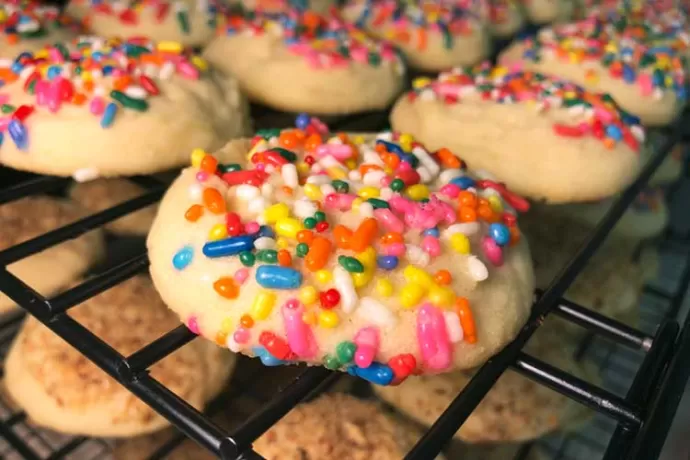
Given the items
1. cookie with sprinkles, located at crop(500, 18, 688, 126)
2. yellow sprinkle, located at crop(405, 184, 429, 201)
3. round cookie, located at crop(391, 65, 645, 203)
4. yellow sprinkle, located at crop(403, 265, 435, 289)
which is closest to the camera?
yellow sprinkle, located at crop(403, 265, 435, 289)

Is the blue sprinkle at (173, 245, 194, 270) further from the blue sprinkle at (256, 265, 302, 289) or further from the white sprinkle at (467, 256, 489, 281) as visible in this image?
the white sprinkle at (467, 256, 489, 281)

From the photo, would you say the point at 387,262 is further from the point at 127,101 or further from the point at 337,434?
the point at 127,101

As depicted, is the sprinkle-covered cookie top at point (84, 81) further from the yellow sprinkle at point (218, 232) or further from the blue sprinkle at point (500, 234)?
the blue sprinkle at point (500, 234)

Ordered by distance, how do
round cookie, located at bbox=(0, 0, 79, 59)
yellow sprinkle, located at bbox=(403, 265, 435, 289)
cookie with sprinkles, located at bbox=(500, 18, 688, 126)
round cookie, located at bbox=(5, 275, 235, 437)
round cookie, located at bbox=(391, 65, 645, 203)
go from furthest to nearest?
1. cookie with sprinkles, located at bbox=(500, 18, 688, 126)
2. round cookie, located at bbox=(0, 0, 79, 59)
3. round cookie, located at bbox=(391, 65, 645, 203)
4. round cookie, located at bbox=(5, 275, 235, 437)
5. yellow sprinkle, located at bbox=(403, 265, 435, 289)

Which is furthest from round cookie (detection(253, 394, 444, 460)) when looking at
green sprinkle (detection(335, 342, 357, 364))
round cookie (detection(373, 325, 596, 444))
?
green sprinkle (detection(335, 342, 357, 364))

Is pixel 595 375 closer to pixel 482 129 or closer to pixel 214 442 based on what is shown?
pixel 482 129

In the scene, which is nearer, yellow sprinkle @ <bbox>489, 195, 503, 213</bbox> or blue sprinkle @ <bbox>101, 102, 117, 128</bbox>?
yellow sprinkle @ <bbox>489, 195, 503, 213</bbox>

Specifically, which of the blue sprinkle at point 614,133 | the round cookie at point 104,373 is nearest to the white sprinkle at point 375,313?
the round cookie at point 104,373
